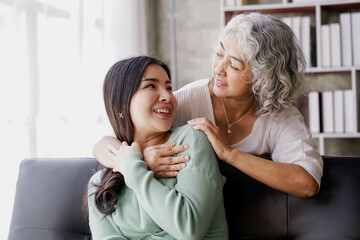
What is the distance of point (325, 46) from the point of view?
3141mm

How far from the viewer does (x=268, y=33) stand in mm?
1678

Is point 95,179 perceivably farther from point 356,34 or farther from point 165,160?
point 356,34

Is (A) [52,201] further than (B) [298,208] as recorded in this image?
Yes

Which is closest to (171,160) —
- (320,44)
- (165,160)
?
(165,160)

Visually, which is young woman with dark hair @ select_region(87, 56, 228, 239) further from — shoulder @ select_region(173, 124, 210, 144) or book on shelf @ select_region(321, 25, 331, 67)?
book on shelf @ select_region(321, 25, 331, 67)

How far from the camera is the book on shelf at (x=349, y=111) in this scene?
3.06 meters

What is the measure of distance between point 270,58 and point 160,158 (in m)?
0.61

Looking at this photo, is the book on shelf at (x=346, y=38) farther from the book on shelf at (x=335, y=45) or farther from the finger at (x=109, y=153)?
the finger at (x=109, y=153)

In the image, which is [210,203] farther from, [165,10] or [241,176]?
[165,10]

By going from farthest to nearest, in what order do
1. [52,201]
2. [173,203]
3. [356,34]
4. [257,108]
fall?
[356,34] → [257,108] → [52,201] → [173,203]

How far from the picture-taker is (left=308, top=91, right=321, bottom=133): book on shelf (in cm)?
314

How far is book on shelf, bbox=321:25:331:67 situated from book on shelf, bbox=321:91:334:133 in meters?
0.23

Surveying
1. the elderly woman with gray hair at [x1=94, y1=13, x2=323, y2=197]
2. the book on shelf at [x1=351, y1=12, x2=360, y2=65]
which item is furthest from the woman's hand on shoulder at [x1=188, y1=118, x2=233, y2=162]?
the book on shelf at [x1=351, y1=12, x2=360, y2=65]

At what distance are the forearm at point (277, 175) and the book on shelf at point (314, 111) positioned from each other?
1.78 metres
